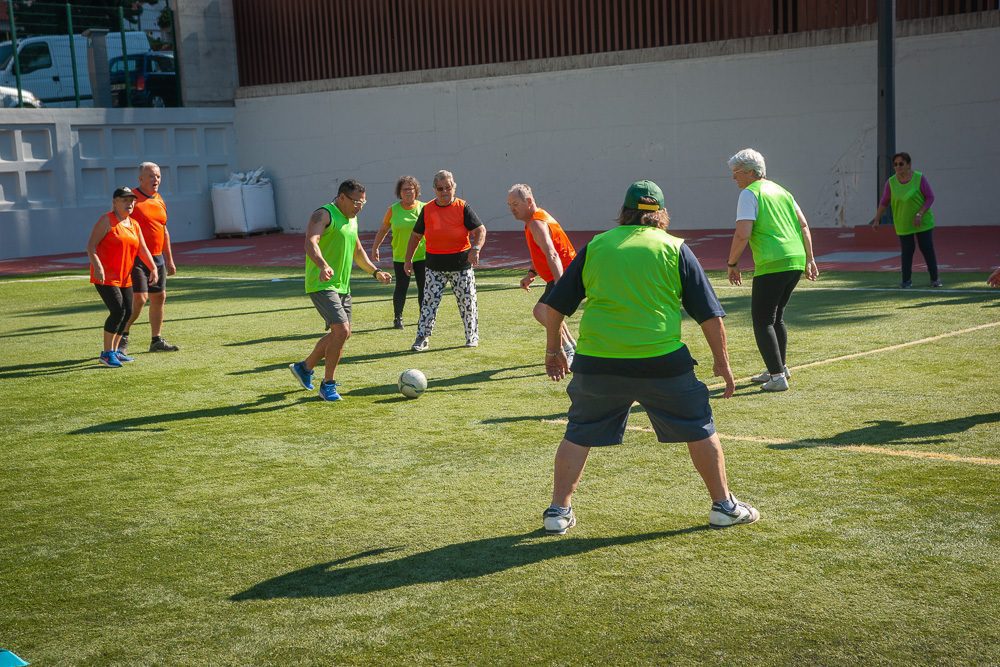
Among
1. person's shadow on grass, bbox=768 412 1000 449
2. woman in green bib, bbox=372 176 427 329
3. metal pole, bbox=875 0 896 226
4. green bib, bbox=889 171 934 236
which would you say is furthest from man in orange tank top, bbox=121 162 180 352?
metal pole, bbox=875 0 896 226

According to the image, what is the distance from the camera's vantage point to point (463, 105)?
27469 millimetres

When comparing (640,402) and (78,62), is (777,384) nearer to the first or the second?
(640,402)

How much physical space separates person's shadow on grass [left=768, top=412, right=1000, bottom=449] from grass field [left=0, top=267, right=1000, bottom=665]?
28 mm

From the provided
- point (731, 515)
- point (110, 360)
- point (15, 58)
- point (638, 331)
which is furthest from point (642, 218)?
point (15, 58)

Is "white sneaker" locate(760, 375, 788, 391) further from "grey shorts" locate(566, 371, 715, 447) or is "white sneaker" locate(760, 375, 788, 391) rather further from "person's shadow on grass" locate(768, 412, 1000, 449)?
"grey shorts" locate(566, 371, 715, 447)

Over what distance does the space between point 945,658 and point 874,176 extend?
19.6 meters

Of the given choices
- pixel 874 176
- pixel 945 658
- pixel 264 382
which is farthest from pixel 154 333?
pixel 874 176

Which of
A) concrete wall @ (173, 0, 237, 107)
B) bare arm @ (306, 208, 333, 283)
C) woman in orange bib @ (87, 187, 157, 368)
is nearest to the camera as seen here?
bare arm @ (306, 208, 333, 283)

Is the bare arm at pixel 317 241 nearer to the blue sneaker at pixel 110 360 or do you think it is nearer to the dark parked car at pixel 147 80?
the blue sneaker at pixel 110 360

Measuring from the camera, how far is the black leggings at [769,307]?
28.4ft

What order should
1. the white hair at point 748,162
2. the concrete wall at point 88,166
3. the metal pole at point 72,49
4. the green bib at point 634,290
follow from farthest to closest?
the metal pole at point 72,49 → the concrete wall at point 88,166 → the white hair at point 748,162 → the green bib at point 634,290

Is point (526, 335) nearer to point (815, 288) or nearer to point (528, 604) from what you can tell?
point (815, 288)

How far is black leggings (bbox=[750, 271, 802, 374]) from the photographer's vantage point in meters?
8.65

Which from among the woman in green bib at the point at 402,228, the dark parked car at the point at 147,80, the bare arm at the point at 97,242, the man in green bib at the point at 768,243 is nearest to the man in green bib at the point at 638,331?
the man in green bib at the point at 768,243
